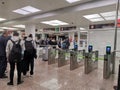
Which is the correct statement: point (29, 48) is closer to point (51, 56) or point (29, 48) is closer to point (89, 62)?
point (89, 62)

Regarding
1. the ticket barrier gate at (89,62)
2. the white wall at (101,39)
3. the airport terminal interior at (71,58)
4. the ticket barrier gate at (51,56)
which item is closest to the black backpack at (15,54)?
the airport terminal interior at (71,58)

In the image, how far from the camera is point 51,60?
7.19 m

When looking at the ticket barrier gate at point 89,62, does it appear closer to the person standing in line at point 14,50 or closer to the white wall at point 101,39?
the person standing in line at point 14,50

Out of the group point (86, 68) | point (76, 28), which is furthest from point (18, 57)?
point (76, 28)

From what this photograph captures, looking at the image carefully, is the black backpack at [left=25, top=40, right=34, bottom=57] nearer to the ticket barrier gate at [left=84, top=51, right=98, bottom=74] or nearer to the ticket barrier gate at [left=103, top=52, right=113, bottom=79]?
the ticket barrier gate at [left=84, top=51, right=98, bottom=74]

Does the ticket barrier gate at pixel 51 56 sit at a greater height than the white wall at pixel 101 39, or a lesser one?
lesser

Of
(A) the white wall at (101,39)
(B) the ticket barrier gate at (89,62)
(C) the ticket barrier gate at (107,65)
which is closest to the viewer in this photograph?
(C) the ticket barrier gate at (107,65)

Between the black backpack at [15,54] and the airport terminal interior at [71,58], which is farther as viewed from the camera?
the airport terminal interior at [71,58]

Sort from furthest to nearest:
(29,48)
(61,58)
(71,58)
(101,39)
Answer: (101,39)
(61,58)
(71,58)
(29,48)

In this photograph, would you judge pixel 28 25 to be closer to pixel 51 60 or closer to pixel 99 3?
pixel 51 60

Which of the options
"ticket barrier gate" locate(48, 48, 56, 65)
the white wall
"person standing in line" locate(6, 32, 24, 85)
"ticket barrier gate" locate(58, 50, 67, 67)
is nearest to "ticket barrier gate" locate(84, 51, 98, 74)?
"ticket barrier gate" locate(58, 50, 67, 67)

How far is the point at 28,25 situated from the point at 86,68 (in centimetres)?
780

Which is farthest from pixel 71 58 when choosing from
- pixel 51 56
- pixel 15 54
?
pixel 15 54

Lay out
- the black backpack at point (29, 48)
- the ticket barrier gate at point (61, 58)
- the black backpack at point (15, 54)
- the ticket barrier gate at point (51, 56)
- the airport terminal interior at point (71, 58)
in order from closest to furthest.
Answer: the black backpack at point (15, 54), the airport terminal interior at point (71, 58), the black backpack at point (29, 48), the ticket barrier gate at point (61, 58), the ticket barrier gate at point (51, 56)
